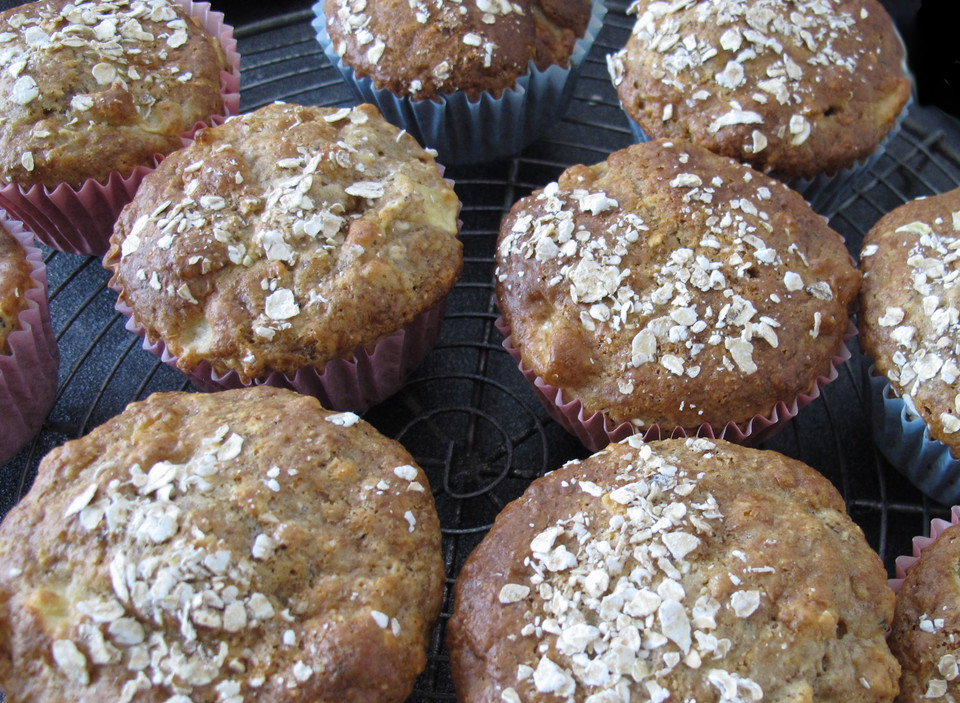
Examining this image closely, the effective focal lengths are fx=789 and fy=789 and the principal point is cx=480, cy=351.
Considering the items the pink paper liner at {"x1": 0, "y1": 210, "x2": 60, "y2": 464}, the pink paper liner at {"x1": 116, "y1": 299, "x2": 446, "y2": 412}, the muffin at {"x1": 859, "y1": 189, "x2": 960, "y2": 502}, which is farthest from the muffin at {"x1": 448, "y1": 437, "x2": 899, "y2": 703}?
the pink paper liner at {"x1": 0, "y1": 210, "x2": 60, "y2": 464}

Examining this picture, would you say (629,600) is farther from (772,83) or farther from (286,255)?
(772,83)

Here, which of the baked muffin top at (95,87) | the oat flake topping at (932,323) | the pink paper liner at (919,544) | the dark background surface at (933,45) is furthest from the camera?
the dark background surface at (933,45)

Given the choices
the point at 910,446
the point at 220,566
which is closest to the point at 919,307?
the point at 910,446

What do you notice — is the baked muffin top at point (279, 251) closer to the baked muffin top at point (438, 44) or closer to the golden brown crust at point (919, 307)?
the baked muffin top at point (438, 44)

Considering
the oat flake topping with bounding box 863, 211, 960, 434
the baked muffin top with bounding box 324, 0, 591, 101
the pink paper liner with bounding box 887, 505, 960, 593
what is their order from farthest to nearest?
1. the baked muffin top with bounding box 324, 0, 591, 101
2. the oat flake topping with bounding box 863, 211, 960, 434
3. the pink paper liner with bounding box 887, 505, 960, 593

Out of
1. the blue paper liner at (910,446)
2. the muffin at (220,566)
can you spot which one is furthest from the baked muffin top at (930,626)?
the muffin at (220,566)

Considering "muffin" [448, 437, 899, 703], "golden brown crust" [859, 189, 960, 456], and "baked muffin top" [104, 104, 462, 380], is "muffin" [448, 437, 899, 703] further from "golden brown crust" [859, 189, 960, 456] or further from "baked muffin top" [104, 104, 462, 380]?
"baked muffin top" [104, 104, 462, 380]

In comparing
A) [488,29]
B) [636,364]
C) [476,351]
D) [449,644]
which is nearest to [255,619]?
[449,644]
